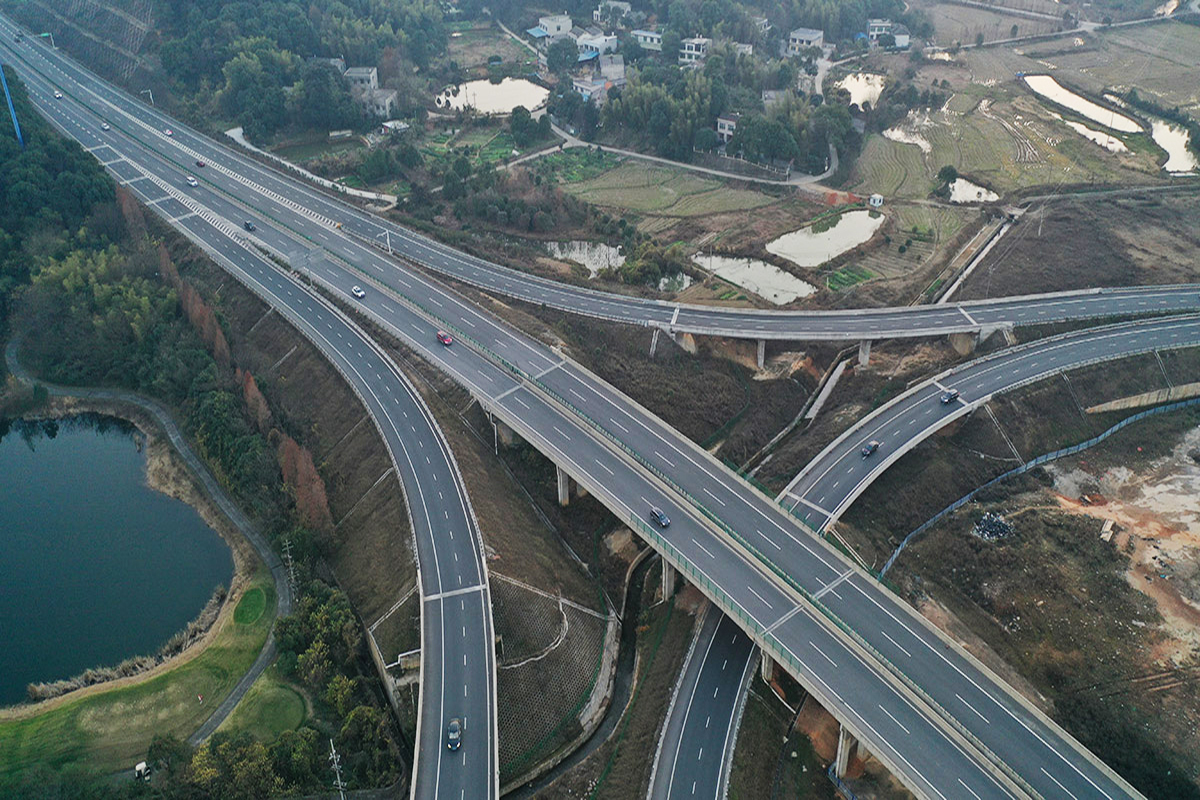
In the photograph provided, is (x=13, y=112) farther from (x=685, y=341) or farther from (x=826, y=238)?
(x=826, y=238)


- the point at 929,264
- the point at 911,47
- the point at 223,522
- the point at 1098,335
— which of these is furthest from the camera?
the point at 911,47

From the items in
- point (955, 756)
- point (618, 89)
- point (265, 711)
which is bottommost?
point (265, 711)

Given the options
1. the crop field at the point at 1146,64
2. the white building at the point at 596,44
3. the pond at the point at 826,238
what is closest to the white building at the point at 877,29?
the crop field at the point at 1146,64

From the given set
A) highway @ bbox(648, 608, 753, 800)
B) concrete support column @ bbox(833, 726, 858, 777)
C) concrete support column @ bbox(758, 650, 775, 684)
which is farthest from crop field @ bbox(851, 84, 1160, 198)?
concrete support column @ bbox(833, 726, 858, 777)

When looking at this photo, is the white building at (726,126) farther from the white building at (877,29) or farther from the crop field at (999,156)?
the white building at (877,29)

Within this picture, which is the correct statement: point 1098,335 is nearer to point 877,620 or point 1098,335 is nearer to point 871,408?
point 871,408

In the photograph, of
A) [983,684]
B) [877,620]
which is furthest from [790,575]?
[983,684]

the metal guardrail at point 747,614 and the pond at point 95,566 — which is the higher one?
the metal guardrail at point 747,614
